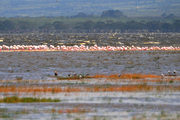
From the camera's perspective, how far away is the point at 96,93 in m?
23.3

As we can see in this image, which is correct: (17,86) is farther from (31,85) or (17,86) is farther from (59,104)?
(59,104)

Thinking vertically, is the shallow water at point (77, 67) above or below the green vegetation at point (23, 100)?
below

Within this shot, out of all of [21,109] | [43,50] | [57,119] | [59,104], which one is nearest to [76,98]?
[59,104]

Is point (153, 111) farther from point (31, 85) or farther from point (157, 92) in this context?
point (31, 85)

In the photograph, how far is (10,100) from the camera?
2062cm

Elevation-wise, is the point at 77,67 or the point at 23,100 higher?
the point at 23,100

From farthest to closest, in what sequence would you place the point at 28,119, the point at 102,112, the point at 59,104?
the point at 59,104 → the point at 102,112 → the point at 28,119

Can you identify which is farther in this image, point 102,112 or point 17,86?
point 17,86

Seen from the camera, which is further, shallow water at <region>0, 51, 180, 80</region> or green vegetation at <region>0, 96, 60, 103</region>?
shallow water at <region>0, 51, 180, 80</region>

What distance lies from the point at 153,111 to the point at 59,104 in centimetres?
375

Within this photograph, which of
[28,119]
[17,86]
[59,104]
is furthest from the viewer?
[17,86]

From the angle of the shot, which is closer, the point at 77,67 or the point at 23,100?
the point at 23,100

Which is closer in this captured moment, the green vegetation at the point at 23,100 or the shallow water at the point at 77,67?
the green vegetation at the point at 23,100

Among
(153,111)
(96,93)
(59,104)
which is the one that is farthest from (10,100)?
(153,111)
